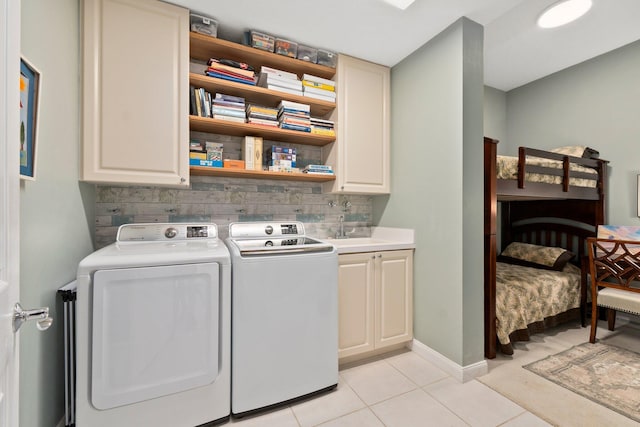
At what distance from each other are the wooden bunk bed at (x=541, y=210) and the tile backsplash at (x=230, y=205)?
116 cm

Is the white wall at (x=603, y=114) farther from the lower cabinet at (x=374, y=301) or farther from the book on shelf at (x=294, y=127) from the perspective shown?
the book on shelf at (x=294, y=127)

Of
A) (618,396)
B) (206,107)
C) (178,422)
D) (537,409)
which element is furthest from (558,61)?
(178,422)

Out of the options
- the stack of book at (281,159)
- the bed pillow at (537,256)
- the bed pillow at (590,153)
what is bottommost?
the bed pillow at (537,256)

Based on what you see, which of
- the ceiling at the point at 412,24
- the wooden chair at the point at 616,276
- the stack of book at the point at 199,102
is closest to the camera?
the ceiling at the point at 412,24

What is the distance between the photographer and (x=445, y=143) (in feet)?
6.57

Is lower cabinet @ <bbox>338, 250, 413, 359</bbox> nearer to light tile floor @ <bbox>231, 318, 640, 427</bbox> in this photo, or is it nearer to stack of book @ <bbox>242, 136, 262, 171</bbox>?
light tile floor @ <bbox>231, 318, 640, 427</bbox>

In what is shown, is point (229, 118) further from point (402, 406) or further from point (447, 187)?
point (402, 406)

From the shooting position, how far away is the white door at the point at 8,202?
0.57 metres

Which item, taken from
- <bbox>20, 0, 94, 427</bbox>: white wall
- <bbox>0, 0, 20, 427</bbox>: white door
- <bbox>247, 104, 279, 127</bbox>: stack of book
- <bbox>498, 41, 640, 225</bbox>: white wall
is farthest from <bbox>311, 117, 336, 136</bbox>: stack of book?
<bbox>498, 41, 640, 225</bbox>: white wall

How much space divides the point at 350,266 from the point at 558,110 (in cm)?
326

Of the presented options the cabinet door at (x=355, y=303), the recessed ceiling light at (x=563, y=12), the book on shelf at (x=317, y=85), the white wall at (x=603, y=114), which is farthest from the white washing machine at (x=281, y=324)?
the white wall at (x=603, y=114)

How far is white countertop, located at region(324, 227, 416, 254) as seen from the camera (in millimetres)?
2094

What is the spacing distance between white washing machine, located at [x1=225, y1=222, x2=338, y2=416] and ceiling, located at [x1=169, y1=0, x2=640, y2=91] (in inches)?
61.3

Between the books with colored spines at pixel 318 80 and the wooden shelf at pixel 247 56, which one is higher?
the wooden shelf at pixel 247 56
